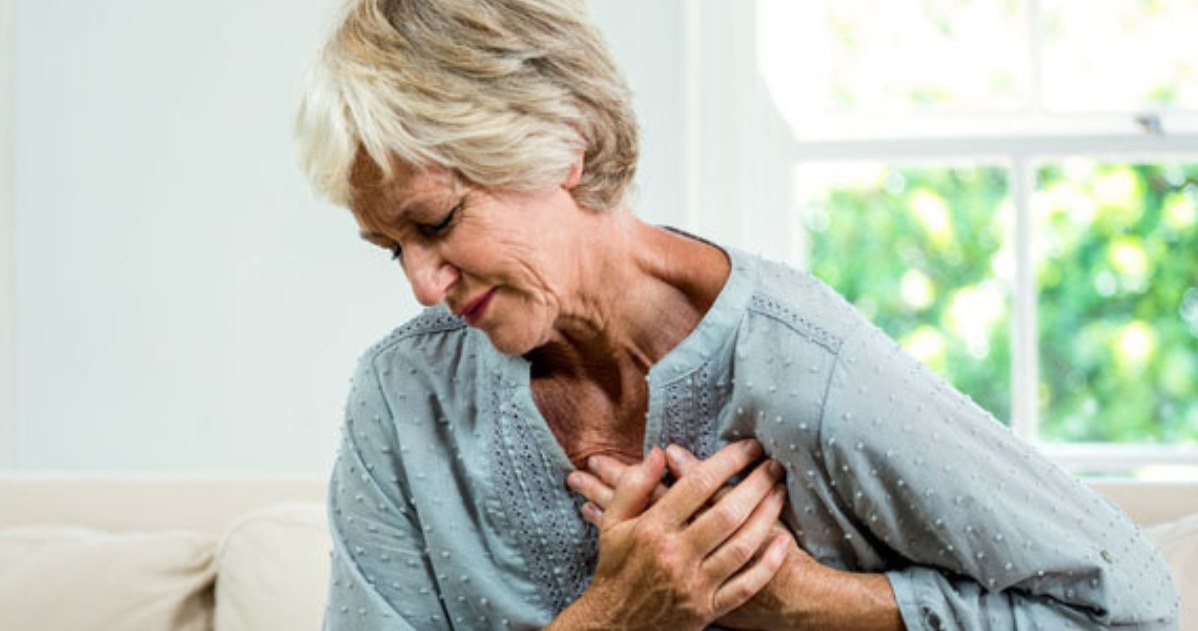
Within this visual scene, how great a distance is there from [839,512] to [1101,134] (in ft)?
5.34

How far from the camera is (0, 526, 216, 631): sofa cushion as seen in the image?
7.06 feet

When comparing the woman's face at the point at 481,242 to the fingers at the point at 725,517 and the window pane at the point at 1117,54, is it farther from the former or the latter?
the window pane at the point at 1117,54

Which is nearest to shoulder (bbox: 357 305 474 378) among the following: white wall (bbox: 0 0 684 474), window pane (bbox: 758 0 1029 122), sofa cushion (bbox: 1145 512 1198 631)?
sofa cushion (bbox: 1145 512 1198 631)

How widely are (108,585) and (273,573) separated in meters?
0.22

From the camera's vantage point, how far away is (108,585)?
7.09 feet

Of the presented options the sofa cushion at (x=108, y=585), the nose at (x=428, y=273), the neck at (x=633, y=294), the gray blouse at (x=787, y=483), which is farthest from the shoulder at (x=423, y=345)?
the sofa cushion at (x=108, y=585)

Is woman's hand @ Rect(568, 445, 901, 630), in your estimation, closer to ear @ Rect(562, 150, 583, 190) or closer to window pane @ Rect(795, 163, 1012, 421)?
ear @ Rect(562, 150, 583, 190)

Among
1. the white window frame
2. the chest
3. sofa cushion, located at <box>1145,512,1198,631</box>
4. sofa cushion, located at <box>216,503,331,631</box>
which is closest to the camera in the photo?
the chest

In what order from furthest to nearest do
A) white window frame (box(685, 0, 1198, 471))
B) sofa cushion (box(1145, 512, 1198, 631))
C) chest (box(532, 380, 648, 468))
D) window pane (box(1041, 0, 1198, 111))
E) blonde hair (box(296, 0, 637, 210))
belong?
1. window pane (box(1041, 0, 1198, 111))
2. white window frame (box(685, 0, 1198, 471))
3. sofa cushion (box(1145, 512, 1198, 631))
4. chest (box(532, 380, 648, 468))
5. blonde hair (box(296, 0, 637, 210))

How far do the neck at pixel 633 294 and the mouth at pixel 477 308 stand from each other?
83 mm

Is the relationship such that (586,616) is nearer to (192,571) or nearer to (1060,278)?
(192,571)

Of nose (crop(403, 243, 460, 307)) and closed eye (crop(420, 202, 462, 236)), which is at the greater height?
closed eye (crop(420, 202, 462, 236))

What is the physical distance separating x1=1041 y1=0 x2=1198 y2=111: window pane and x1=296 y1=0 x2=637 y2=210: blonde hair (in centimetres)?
172

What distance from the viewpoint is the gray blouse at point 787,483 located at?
154 cm
